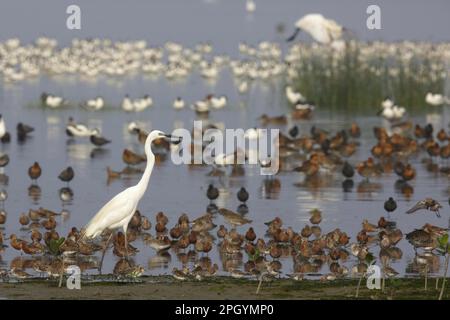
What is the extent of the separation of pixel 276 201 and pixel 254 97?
73.0ft

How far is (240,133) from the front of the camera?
99.9 feet

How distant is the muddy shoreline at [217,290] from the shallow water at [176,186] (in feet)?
4.04

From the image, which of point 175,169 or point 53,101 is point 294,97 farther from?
point 175,169

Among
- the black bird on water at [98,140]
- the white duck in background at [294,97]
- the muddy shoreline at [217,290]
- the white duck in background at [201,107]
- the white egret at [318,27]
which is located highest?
the white egret at [318,27]

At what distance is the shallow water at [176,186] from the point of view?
19078mm

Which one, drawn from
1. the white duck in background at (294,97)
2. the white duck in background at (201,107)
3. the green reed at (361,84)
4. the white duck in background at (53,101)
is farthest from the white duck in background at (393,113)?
the white duck in background at (53,101)

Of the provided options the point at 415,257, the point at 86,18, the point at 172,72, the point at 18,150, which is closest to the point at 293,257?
the point at 415,257

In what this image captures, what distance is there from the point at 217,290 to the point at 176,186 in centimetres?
903

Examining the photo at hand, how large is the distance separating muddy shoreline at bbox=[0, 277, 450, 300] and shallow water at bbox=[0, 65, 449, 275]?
1230mm

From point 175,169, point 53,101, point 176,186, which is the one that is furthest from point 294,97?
point 176,186

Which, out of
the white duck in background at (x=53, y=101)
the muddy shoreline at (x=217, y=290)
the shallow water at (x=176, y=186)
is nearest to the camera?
the muddy shoreline at (x=217, y=290)

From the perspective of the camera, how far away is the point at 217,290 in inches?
553

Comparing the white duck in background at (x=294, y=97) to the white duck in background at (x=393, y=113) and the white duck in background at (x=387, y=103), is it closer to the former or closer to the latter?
the white duck in background at (x=387, y=103)
